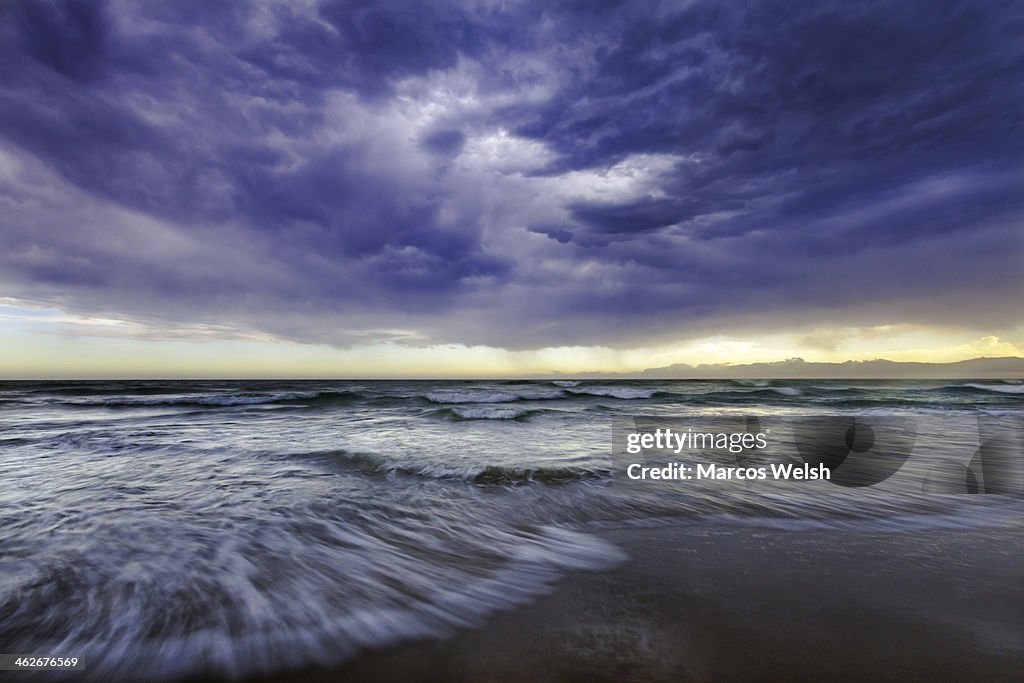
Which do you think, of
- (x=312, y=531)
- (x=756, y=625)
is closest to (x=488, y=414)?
(x=312, y=531)

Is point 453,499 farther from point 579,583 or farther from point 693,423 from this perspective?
point 693,423

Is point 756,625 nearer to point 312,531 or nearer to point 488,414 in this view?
point 312,531

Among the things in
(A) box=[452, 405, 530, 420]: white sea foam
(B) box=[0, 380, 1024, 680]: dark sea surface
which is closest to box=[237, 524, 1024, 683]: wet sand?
(B) box=[0, 380, 1024, 680]: dark sea surface

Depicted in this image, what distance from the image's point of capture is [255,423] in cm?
1362

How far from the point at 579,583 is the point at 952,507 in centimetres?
491

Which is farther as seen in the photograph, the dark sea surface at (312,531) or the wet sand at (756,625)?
the dark sea surface at (312,531)

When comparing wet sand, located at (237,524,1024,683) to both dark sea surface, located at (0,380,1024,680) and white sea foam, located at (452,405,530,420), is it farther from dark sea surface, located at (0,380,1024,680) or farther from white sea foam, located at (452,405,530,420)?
white sea foam, located at (452,405,530,420)

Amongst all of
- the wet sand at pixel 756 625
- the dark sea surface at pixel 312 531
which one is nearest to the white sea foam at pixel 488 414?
the dark sea surface at pixel 312 531

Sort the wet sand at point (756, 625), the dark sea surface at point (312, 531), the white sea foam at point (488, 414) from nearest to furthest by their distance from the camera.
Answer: the wet sand at point (756, 625) → the dark sea surface at point (312, 531) → the white sea foam at point (488, 414)

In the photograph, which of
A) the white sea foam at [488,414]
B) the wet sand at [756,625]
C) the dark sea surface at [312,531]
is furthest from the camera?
the white sea foam at [488,414]

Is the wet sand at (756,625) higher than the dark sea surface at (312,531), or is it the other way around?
the wet sand at (756,625)

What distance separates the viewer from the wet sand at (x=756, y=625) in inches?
81.3

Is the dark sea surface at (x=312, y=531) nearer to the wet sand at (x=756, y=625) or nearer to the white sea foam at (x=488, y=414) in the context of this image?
the wet sand at (x=756, y=625)

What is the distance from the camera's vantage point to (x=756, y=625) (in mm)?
2404
